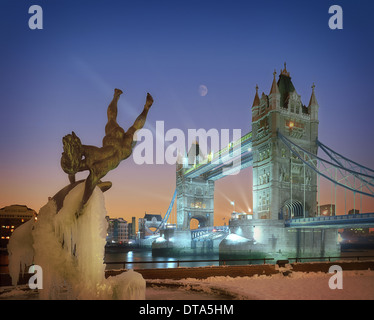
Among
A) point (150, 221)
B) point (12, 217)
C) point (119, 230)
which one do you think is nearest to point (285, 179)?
point (12, 217)

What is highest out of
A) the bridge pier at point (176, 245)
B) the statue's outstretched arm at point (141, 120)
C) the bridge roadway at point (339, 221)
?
the statue's outstretched arm at point (141, 120)

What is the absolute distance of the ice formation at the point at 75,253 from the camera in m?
8.55

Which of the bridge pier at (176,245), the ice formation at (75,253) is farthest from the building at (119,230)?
the ice formation at (75,253)

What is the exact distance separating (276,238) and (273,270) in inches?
1254

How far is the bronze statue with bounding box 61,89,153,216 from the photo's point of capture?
8.82 meters

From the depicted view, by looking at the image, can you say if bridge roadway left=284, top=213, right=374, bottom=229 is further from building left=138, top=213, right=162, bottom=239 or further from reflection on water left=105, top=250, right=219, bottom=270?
building left=138, top=213, right=162, bottom=239

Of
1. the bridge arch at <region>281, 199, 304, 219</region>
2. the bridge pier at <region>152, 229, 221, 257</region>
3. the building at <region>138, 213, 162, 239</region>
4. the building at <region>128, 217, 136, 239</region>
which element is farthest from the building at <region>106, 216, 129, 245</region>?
the bridge arch at <region>281, 199, 304, 219</region>

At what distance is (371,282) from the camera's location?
17.2 m

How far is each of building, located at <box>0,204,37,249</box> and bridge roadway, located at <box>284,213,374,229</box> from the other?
300 feet

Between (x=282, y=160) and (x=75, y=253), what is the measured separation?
51.0m

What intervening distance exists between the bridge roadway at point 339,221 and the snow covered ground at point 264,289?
75.2 ft

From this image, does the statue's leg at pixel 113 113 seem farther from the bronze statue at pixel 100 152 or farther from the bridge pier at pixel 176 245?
the bridge pier at pixel 176 245

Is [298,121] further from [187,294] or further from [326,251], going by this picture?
[187,294]

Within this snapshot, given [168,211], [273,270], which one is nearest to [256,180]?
[273,270]
